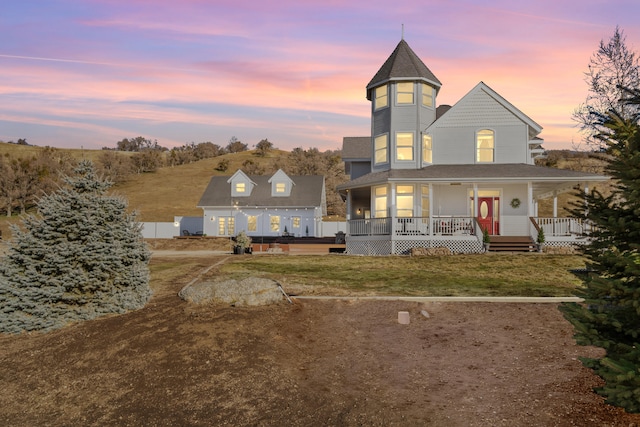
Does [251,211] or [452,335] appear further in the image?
[251,211]

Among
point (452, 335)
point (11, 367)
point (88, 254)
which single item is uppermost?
point (88, 254)

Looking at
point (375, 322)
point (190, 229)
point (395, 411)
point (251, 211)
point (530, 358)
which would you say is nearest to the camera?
point (395, 411)

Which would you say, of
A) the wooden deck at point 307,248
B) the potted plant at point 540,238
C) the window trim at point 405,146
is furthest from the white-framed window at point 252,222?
the potted plant at point 540,238

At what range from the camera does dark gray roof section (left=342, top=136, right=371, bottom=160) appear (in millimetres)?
32781

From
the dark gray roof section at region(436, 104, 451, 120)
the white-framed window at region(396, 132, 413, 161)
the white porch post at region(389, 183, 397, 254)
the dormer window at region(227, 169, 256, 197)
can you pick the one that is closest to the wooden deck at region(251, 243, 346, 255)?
the white porch post at region(389, 183, 397, 254)

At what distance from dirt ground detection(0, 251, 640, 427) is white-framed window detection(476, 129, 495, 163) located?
18.1 m

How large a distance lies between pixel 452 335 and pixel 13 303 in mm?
10186

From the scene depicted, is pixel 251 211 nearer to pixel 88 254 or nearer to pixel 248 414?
pixel 88 254

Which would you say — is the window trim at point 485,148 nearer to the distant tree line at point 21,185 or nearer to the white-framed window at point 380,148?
the white-framed window at point 380,148

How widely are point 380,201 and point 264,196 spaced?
21544 millimetres

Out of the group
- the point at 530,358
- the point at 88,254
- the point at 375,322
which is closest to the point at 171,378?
the point at 375,322

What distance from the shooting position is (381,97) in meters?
29.7

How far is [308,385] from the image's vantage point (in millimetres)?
7910

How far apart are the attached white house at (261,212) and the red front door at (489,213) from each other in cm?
2052
